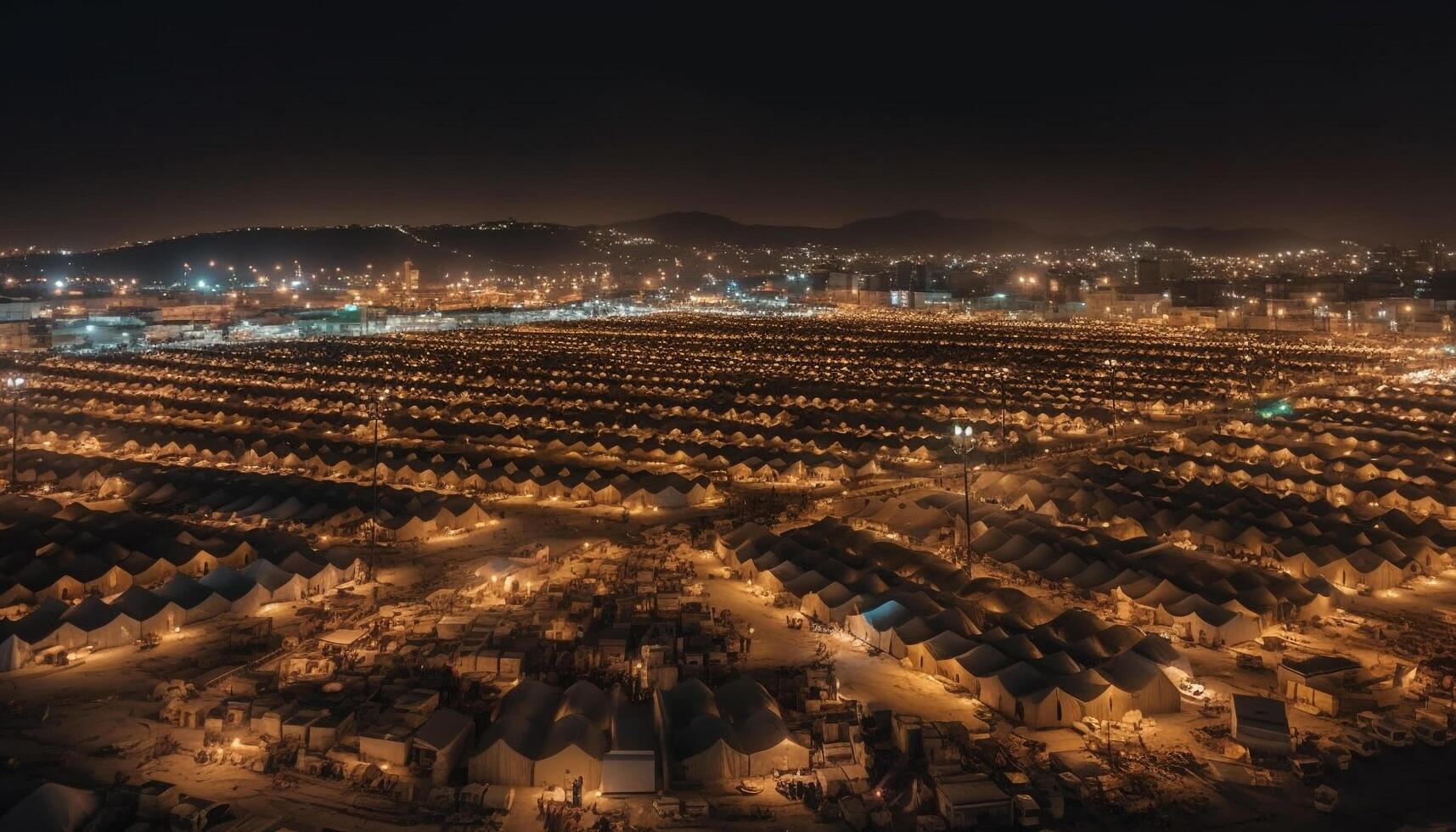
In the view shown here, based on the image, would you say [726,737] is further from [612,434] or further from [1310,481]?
[612,434]

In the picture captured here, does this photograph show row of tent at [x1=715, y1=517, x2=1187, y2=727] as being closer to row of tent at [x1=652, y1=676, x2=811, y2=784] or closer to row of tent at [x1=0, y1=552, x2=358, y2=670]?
row of tent at [x1=652, y1=676, x2=811, y2=784]

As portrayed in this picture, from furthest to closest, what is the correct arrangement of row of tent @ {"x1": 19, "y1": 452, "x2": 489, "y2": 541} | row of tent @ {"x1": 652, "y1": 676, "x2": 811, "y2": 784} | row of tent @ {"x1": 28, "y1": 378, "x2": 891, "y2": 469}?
row of tent @ {"x1": 28, "y1": 378, "x2": 891, "y2": 469} < row of tent @ {"x1": 19, "y1": 452, "x2": 489, "y2": 541} < row of tent @ {"x1": 652, "y1": 676, "x2": 811, "y2": 784}

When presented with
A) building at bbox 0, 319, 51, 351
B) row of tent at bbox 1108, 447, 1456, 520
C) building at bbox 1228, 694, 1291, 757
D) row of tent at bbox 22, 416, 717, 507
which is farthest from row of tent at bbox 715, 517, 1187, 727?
building at bbox 0, 319, 51, 351

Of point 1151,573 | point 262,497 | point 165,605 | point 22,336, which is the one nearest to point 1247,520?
point 1151,573

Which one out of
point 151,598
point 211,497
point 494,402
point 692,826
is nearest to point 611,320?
point 494,402

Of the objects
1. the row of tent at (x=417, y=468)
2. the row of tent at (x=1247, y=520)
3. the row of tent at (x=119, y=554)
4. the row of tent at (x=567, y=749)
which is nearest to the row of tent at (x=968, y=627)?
the row of tent at (x=567, y=749)

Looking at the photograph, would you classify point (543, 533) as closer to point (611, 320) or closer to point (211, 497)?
point (211, 497)

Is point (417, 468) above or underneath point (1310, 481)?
above

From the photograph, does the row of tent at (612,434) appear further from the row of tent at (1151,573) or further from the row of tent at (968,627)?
the row of tent at (968,627)

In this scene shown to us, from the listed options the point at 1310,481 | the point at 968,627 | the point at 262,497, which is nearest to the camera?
the point at 968,627
